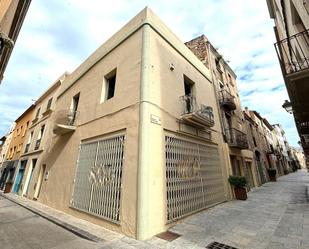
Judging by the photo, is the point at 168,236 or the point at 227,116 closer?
the point at 168,236

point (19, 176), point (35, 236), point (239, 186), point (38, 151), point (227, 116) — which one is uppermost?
point (227, 116)

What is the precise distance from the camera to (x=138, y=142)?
4734 mm

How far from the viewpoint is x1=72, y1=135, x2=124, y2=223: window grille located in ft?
16.1

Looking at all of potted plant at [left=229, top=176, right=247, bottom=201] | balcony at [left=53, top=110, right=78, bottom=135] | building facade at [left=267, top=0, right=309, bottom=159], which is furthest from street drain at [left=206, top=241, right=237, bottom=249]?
balcony at [left=53, top=110, right=78, bottom=135]

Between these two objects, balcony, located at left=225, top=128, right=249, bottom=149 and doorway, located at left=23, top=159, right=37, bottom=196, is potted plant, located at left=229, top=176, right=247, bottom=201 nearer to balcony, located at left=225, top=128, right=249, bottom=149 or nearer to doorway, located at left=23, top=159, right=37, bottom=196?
balcony, located at left=225, top=128, right=249, bottom=149

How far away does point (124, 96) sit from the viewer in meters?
5.93

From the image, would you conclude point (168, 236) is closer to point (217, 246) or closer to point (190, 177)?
point (217, 246)

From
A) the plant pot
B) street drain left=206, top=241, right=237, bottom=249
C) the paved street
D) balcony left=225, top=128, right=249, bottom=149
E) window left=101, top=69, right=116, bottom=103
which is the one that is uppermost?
window left=101, top=69, right=116, bottom=103

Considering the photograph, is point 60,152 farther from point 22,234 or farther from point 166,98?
point 166,98

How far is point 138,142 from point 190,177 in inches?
107

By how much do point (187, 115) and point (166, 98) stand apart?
1.05 m

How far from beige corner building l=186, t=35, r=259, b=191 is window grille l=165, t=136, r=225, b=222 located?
1.87 m

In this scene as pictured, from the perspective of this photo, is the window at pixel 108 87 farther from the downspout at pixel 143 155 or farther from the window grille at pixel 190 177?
the window grille at pixel 190 177

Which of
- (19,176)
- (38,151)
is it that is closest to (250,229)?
(38,151)
